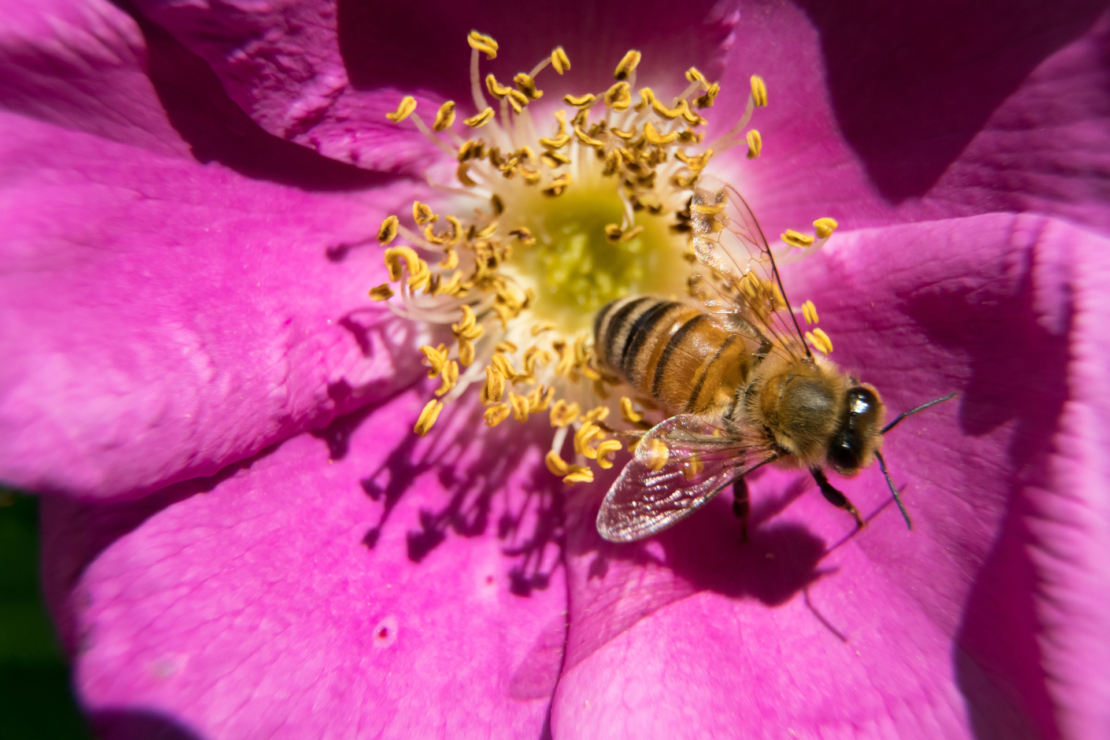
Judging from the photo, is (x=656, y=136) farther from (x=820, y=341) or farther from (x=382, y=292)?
(x=382, y=292)

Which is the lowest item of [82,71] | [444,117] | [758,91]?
[758,91]

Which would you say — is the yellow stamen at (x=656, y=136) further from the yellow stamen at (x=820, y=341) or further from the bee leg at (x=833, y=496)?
the bee leg at (x=833, y=496)

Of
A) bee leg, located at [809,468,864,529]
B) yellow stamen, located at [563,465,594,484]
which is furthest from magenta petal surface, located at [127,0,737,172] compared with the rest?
bee leg, located at [809,468,864,529]

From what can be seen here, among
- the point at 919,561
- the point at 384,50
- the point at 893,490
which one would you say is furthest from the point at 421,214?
the point at 919,561

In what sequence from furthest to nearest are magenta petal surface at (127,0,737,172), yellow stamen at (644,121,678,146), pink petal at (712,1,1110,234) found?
yellow stamen at (644,121,678,146) → pink petal at (712,1,1110,234) → magenta petal surface at (127,0,737,172)

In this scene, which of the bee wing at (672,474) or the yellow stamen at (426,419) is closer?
the bee wing at (672,474)

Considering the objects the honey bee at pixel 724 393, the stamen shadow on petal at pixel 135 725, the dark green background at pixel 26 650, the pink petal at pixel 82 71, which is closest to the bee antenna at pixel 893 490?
the honey bee at pixel 724 393

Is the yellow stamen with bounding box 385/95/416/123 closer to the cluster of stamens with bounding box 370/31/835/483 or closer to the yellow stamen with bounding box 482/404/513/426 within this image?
the cluster of stamens with bounding box 370/31/835/483
